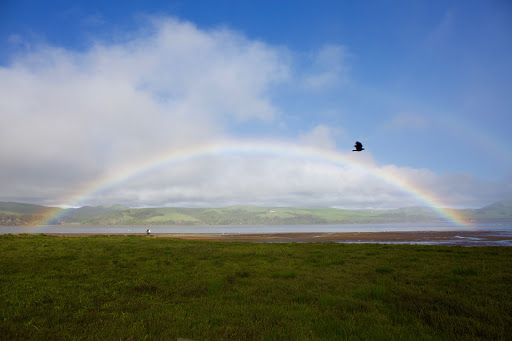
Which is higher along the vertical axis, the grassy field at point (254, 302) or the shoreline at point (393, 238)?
the grassy field at point (254, 302)

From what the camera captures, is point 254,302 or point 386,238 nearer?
point 254,302

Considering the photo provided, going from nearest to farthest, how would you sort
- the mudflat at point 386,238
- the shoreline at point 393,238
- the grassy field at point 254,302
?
the grassy field at point 254,302 < the shoreline at point 393,238 < the mudflat at point 386,238

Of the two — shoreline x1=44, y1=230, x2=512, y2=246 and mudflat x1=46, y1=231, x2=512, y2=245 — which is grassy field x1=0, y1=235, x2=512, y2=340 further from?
mudflat x1=46, y1=231, x2=512, y2=245

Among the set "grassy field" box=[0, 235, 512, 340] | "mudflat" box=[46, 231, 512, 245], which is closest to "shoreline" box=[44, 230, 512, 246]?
"mudflat" box=[46, 231, 512, 245]

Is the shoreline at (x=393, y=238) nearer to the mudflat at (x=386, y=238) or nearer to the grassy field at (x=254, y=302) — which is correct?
the mudflat at (x=386, y=238)

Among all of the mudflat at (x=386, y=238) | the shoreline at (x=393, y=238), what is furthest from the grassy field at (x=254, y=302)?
the mudflat at (x=386, y=238)

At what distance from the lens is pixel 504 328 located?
23.0ft

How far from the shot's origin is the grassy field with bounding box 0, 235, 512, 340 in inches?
277

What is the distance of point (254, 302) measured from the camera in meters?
9.67

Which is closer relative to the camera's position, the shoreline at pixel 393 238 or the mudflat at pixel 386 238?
the shoreline at pixel 393 238

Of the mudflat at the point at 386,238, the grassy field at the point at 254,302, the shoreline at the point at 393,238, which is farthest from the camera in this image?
the mudflat at the point at 386,238

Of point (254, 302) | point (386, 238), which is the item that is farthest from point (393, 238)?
point (254, 302)

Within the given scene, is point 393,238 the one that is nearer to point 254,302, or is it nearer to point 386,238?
point 386,238

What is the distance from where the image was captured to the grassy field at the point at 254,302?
7.04 meters
